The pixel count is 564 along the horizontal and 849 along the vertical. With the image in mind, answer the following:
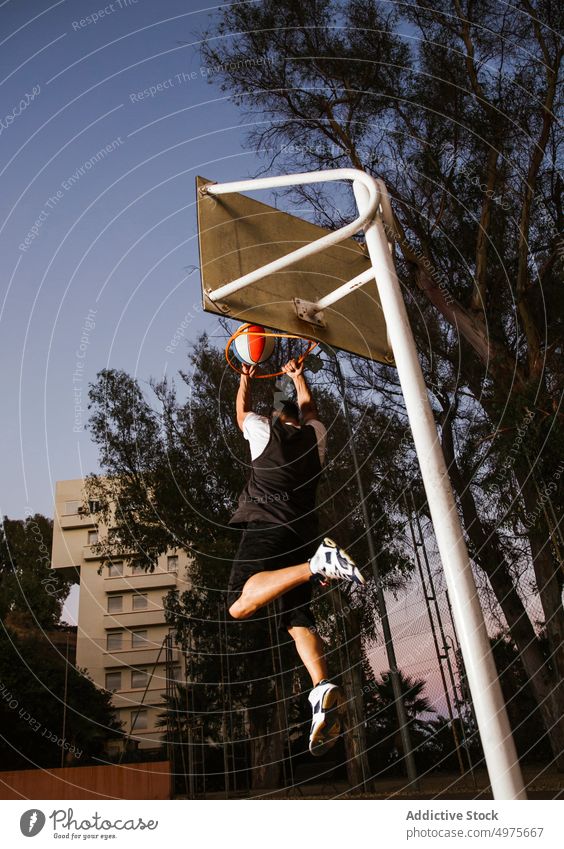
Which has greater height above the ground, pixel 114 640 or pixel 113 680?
pixel 114 640

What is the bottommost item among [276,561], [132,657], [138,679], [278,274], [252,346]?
[276,561]

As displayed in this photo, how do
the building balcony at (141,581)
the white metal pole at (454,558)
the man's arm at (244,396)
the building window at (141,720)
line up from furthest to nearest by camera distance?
the building window at (141,720) → the building balcony at (141,581) → the man's arm at (244,396) → the white metal pole at (454,558)

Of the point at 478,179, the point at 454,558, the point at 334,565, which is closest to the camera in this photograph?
the point at 454,558

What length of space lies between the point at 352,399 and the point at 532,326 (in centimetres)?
462

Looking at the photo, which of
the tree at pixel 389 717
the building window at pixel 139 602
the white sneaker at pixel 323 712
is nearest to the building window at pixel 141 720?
the building window at pixel 139 602

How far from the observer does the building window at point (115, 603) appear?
60.8 feet

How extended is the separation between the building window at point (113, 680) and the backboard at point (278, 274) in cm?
1569

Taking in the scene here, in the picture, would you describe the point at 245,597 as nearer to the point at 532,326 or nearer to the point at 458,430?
the point at 532,326

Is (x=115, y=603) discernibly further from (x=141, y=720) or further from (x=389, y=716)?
(x=389, y=716)

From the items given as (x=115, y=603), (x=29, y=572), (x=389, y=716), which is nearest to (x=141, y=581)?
(x=115, y=603)

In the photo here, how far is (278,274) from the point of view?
5.61 meters

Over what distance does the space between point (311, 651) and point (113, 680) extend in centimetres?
1632

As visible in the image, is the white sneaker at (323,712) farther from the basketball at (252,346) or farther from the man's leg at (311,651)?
the basketball at (252,346)
